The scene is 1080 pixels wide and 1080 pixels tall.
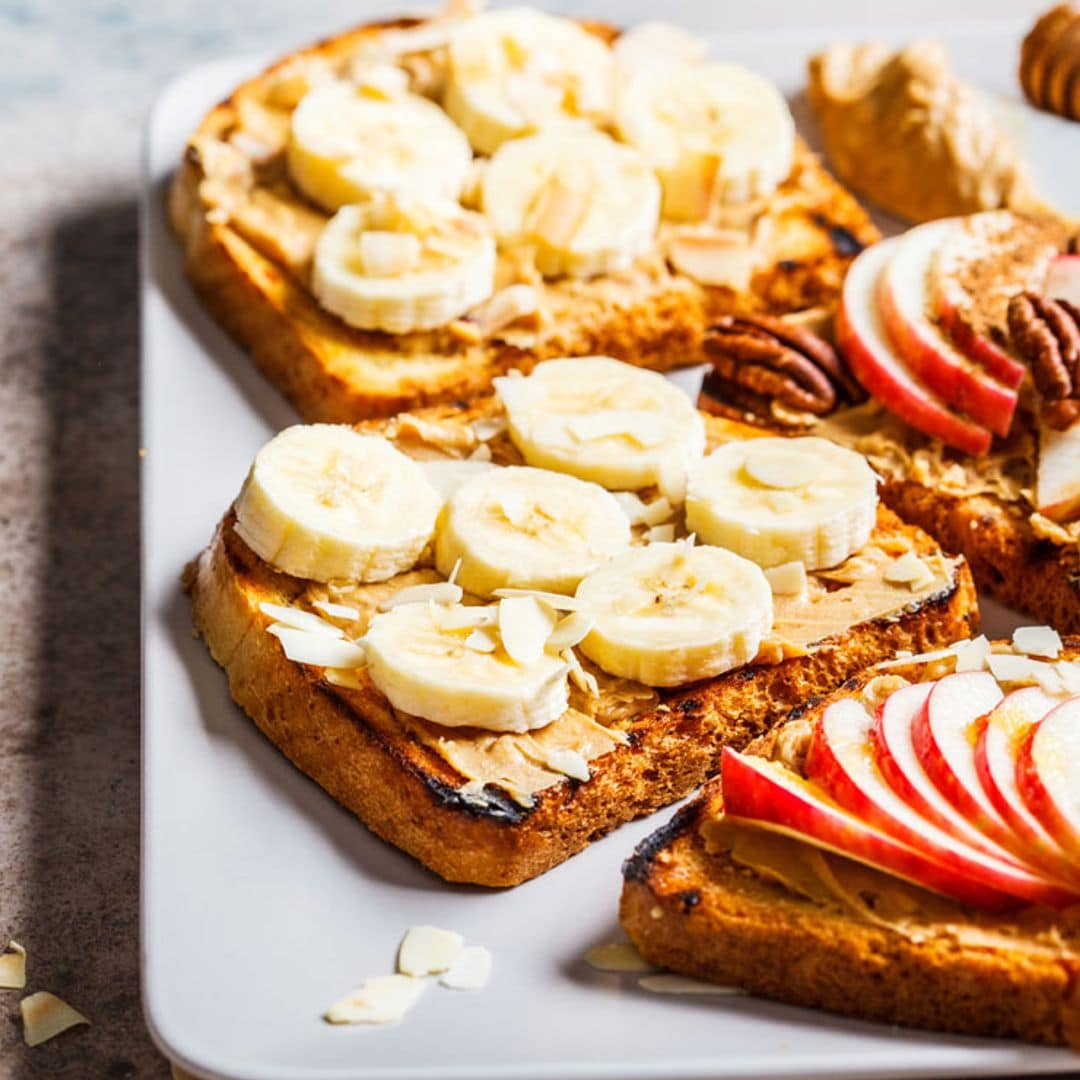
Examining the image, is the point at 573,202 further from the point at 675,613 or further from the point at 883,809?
the point at 883,809

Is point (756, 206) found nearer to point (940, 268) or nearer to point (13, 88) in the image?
point (940, 268)

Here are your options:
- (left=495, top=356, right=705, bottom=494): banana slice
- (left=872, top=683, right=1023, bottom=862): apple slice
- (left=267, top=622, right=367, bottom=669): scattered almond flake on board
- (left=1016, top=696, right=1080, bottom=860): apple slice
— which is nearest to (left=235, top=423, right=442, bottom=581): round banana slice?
(left=267, top=622, right=367, bottom=669): scattered almond flake on board

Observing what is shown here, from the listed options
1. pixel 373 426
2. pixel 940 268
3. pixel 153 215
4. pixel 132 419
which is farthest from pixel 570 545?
pixel 153 215

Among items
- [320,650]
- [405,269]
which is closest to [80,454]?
[405,269]

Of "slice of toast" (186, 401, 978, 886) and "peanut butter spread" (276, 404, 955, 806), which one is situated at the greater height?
"peanut butter spread" (276, 404, 955, 806)

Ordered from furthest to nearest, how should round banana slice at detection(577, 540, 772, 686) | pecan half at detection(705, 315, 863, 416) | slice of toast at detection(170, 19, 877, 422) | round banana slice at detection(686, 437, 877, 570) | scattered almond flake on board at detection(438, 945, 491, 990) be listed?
slice of toast at detection(170, 19, 877, 422), pecan half at detection(705, 315, 863, 416), round banana slice at detection(686, 437, 877, 570), round banana slice at detection(577, 540, 772, 686), scattered almond flake on board at detection(438, 945, 491, 990)

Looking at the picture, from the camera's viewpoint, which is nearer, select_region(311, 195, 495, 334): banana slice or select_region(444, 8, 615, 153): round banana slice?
select_region(311, 195, 495, 334): banana slice

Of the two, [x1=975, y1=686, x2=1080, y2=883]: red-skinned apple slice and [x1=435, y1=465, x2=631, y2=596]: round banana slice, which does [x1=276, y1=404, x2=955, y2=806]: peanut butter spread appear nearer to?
[x1=435, y1=465, x2=631, y2=596]: round banana slice

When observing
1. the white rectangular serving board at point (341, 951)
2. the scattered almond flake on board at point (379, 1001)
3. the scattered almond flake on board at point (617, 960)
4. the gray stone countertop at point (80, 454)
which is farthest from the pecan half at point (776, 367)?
the scattered almond flake on board at point (379, 1001)
